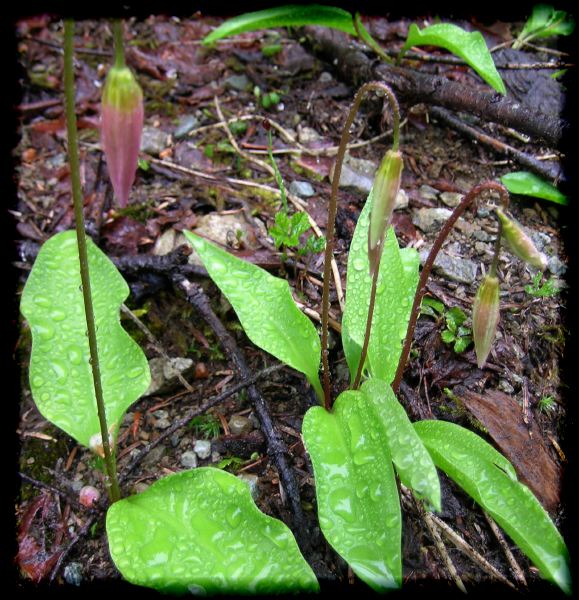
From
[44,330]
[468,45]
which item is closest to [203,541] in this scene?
[44,330]

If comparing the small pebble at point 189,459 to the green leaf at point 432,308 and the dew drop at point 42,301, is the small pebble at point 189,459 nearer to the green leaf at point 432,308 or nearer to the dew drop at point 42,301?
the dew drop at point 42,301

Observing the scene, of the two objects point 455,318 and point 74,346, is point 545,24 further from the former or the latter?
point 74,346

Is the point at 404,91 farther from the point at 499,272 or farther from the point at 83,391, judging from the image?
the point at 83,391

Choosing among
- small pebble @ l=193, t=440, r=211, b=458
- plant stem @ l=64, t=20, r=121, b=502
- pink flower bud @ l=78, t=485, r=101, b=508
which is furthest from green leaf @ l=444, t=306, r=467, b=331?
pink flower bud @ l=78, t=485, r=101, b=508

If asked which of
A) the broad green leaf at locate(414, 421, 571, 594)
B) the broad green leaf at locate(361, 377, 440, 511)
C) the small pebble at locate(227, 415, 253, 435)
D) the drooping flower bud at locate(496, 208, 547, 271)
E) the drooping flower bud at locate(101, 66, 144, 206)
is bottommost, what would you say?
the small pebble at locate(227, 415, 253, 435)

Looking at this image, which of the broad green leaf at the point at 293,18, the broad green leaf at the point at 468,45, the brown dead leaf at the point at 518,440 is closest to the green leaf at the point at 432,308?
the brown dead leaf at the point at 518,440

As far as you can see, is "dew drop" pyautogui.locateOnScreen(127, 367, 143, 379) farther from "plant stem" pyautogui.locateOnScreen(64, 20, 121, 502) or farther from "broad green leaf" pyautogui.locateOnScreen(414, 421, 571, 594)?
"broad green leaf" pyautogui.locateOnScreen(414, 421, 571, 594)
